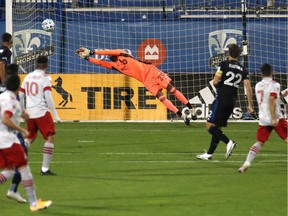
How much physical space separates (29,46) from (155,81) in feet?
16.8

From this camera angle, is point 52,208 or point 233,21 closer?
point 52,208

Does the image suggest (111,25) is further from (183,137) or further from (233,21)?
(183,137)

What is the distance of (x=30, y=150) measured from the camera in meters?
20.2

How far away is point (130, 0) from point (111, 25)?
2.37 m

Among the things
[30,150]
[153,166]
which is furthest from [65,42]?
[153,166]

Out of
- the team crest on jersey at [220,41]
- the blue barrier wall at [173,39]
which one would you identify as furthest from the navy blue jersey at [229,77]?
the blue barrier wall at [173,39]

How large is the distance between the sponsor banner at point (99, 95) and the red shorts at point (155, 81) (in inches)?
97.7

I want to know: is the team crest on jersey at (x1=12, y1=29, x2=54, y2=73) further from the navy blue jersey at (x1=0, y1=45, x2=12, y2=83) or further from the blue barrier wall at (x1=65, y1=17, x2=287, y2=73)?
the navy blue jersey at (x1=0, y1=45, x2=12, y2=83)

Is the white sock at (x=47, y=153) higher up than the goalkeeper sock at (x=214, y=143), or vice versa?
the white sock at (x=47, y=153)

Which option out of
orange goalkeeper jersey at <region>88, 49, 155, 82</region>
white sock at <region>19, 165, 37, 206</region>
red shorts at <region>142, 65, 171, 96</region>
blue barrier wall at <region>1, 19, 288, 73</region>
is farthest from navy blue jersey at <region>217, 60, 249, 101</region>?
blue barrier wall at <region>1, 19, 288, 73</region>

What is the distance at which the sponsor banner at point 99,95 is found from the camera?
91.7 ft

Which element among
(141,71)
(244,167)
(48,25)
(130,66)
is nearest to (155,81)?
(141,71)

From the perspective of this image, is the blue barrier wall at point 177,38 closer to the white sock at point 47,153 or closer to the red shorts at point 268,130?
the red shorts at point 268,130

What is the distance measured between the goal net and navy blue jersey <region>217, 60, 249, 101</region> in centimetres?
1020
